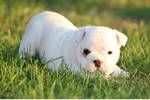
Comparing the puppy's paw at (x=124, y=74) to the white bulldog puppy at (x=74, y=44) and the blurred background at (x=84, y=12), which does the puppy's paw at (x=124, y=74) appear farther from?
the blurred background at (x=84, y=12)

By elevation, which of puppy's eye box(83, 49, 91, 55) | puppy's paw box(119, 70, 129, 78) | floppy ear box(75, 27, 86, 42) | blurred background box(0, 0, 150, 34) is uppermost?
blurred background box(0, 0, 150, 34)

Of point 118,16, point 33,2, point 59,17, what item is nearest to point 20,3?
point 33,2

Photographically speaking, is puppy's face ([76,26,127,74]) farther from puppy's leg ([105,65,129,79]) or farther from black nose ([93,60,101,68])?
puppy's leg ([105,65,129,79])

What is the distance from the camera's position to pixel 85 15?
11312 mm

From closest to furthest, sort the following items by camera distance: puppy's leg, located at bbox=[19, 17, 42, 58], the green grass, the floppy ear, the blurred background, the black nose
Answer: the green grass, the black nose, the floppy ear, puppy's leg, located at bbox=[19, 17, 42, 58], the blurred background

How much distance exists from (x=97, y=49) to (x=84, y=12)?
5728 millimetres

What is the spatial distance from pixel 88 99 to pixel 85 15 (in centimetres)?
626

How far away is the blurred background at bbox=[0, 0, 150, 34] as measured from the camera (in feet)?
31.5

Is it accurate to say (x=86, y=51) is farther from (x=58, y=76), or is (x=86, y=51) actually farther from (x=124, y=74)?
(x=124, y=74)

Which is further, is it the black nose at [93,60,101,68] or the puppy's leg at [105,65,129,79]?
the puppy's leg at [105,65,129,79]

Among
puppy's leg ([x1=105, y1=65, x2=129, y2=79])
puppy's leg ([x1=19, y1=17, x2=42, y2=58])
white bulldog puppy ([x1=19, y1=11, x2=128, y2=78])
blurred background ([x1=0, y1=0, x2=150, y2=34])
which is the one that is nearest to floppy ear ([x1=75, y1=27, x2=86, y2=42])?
white bulldog puppy ([x1=19, y1=11, x2=128, y2=78])

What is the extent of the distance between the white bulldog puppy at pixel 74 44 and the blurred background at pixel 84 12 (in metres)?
1.98

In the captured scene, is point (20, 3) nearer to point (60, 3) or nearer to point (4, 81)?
point (60, 3)

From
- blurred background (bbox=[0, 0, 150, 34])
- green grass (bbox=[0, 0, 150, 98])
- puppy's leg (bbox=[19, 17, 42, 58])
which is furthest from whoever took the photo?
blurred background (bbox=[0, 0, 150, 34])
